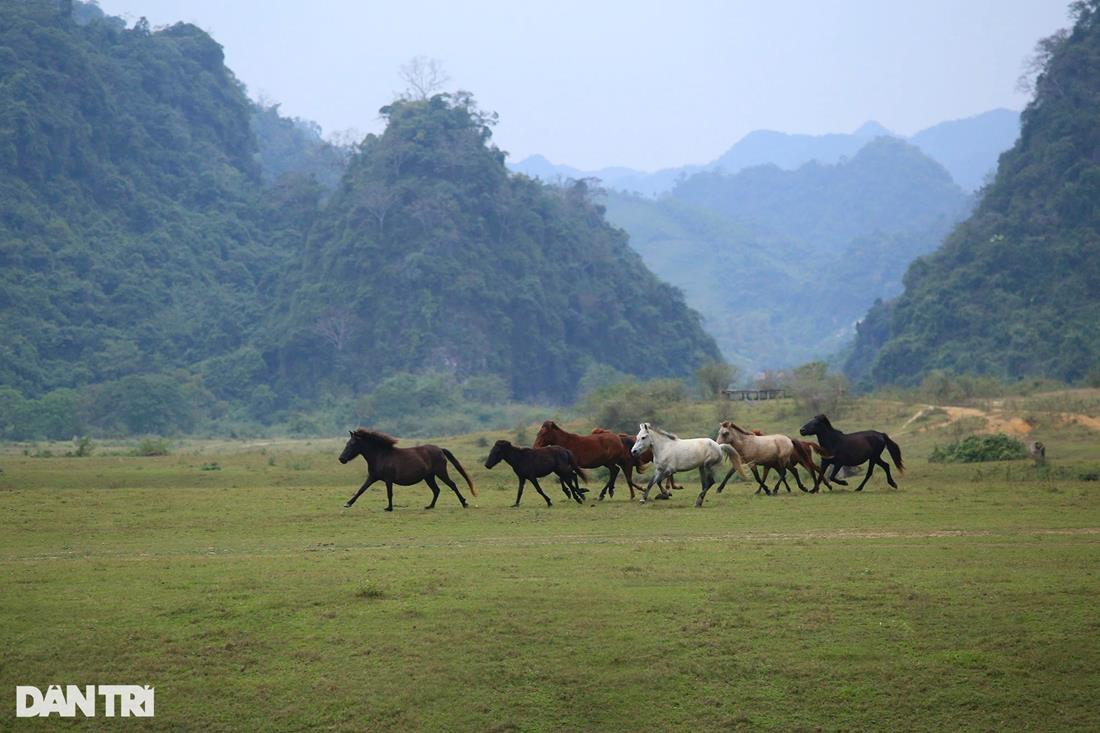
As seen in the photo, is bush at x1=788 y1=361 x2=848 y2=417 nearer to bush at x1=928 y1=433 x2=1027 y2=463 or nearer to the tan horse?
bush at x1=928 y1=433 x2=1027 y2=463

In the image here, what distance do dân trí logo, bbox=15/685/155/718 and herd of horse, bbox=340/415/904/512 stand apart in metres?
9.72

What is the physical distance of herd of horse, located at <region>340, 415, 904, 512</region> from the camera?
2353 centimetres

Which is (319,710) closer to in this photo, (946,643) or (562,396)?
(946,643)

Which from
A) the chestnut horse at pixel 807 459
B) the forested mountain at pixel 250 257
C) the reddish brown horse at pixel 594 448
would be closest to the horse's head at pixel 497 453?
the reddish brown horse at pixel 594 448

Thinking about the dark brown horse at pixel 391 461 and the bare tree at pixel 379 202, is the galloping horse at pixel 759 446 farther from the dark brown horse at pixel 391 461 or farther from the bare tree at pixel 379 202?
the bare tree at pixel 379 202

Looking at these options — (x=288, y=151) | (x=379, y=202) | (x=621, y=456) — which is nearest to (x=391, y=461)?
(x=621, y=456)

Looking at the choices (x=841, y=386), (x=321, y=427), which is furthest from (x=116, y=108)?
(x=841, y=386)

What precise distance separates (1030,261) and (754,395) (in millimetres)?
35668

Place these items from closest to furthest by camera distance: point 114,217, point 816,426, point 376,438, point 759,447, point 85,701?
point 85,701 → point 376,438 → point 759,447 → point 816,426 → point 114,217

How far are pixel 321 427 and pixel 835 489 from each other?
58.6 m

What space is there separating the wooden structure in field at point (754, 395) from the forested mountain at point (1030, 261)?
2707 cm

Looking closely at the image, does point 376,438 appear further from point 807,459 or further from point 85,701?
point 85,701

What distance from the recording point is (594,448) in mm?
24781

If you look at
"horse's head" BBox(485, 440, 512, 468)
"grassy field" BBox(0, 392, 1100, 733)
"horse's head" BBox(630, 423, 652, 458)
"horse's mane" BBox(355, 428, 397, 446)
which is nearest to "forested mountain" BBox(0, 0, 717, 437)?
"horse's mane" BBox(355, 428, 397, 446)
